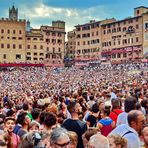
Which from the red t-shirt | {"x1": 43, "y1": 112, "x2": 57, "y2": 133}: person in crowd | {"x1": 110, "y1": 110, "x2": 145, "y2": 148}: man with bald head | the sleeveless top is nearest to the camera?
{"x1": 110, "y1": 110, "x2": 145, "y2": 148}: man with bald head

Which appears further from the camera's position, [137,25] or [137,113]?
[137,25]

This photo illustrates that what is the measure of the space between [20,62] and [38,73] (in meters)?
14.7

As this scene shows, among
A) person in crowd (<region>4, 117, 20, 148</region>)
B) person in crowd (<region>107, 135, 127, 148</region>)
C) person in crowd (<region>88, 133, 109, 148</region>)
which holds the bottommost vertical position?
person in crowd (<region>4, 117, 20, 148</region>)

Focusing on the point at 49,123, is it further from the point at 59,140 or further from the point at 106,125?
the point at 59,140

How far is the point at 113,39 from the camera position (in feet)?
304

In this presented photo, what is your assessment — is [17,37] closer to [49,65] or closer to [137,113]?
[49,65]

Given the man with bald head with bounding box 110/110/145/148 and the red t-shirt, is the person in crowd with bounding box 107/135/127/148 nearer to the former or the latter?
the man with bald head with bounding box 110/110/145/148

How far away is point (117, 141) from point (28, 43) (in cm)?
9954

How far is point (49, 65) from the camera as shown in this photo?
10350cm

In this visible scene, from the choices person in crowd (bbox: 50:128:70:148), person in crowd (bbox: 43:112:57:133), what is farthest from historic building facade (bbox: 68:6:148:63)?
person in crowd (bbox: 50:128:70:148)

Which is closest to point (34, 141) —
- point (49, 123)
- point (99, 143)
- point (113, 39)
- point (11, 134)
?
point (99, 143)

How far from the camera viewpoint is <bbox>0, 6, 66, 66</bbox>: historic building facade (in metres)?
101

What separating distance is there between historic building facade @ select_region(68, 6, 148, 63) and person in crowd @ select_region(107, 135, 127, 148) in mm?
78621

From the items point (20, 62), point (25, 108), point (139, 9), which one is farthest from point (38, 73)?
point (25, 108)
